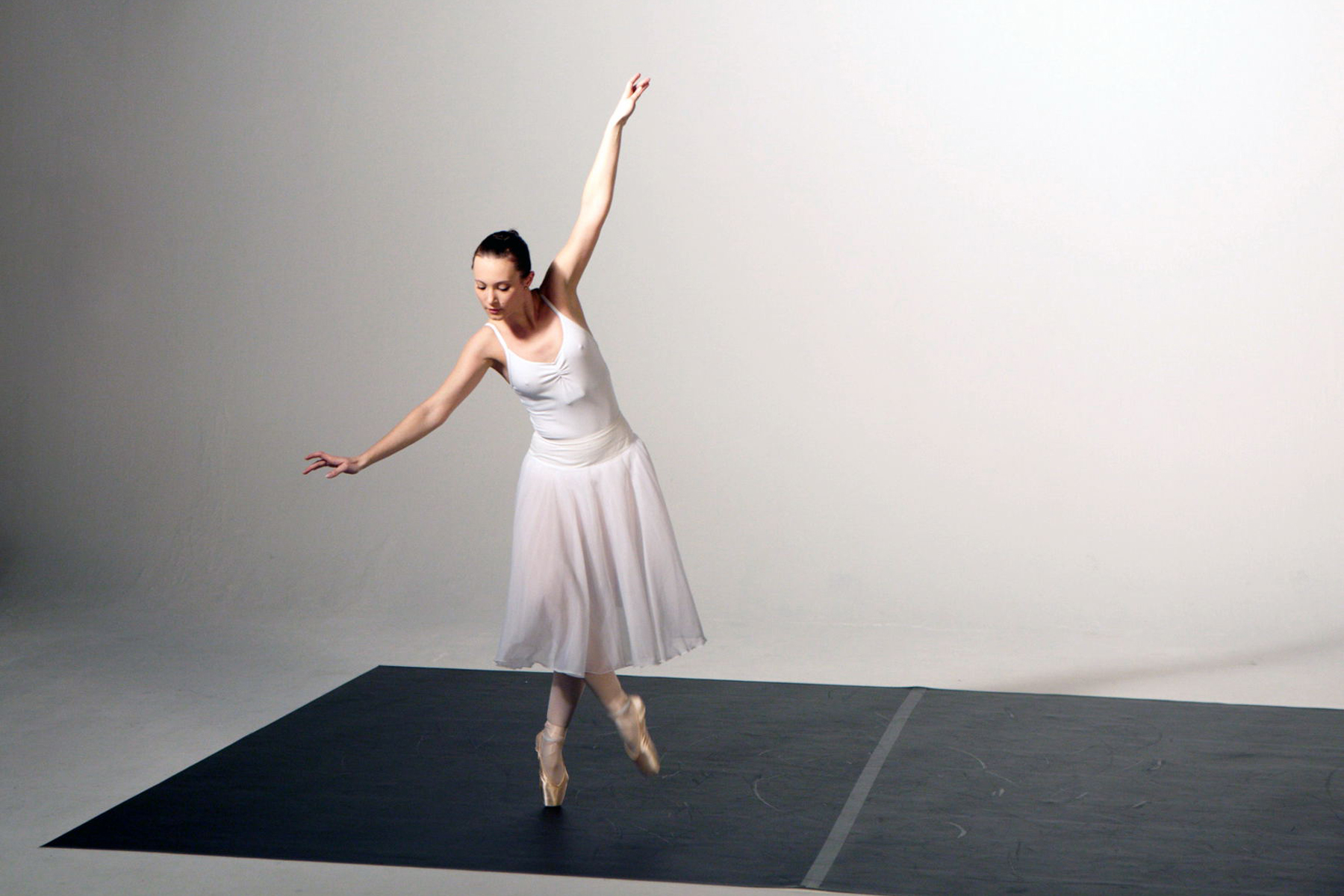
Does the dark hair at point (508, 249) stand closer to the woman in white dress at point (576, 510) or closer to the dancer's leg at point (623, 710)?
the woman in white dress at point (576, 510)

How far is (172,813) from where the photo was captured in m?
3.31

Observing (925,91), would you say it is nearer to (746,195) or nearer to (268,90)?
(746,195)

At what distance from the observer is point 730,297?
16.8ft

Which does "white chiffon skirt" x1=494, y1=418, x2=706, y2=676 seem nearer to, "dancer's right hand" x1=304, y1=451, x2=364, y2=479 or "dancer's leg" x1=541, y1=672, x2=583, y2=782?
"dancer's leg" x1=541, y1=672, x2=583, y2=782

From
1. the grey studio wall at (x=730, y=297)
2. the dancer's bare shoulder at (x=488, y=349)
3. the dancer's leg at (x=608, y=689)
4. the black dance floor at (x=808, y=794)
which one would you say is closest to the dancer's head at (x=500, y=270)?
the dancer's bare shoulder at (x=488, y=349)

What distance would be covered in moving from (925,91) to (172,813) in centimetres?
318

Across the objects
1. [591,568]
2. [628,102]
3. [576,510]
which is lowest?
[591,568]

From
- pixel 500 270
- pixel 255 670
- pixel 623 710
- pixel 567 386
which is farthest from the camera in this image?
pixel 255 670

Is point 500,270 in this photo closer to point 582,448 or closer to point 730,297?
point 582,448

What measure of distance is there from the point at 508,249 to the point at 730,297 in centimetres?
216

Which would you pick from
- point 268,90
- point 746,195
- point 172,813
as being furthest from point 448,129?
point 172,813

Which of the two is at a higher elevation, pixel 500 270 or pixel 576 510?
pixel 500 270

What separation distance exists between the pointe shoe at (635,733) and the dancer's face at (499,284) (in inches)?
34.2

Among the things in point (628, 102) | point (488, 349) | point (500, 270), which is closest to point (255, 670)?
point (488, 349)
